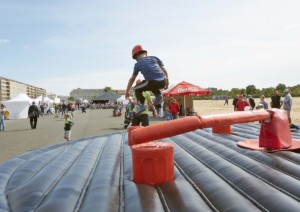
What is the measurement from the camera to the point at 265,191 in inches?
95.8

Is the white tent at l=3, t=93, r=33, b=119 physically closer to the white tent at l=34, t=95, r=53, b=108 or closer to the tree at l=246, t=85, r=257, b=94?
the white tent at l=34, t=95, r=53, b=108

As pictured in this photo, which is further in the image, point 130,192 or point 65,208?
point 130,192

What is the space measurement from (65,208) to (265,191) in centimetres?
170

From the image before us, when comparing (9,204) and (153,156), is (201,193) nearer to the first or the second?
(153,156)

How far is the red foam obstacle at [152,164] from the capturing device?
110 inches

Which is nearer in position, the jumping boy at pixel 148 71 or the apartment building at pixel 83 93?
the jumping boy at pixel 148 71

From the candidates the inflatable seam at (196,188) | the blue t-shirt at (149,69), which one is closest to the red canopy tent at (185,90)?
the blue t-shirt at (149,69)

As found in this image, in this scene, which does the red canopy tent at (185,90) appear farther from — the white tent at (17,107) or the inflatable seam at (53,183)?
the white tent at (17,107)

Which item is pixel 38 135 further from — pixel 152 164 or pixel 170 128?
pixel 170 128

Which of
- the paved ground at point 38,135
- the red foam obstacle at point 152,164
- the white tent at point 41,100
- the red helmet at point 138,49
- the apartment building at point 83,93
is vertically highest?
the apartment building at point 83,93

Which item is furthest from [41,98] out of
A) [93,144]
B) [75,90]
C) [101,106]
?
[75,90]

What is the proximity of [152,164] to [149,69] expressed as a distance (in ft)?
5.19

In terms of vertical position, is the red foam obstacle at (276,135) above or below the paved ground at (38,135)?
above

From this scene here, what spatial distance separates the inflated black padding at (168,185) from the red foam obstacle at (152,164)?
9 cm
